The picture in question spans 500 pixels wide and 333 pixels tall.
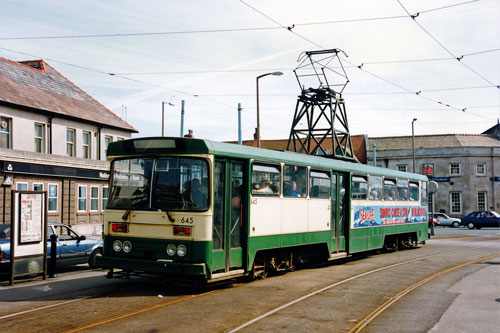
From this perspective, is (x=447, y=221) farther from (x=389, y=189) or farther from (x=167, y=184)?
(x=167, y=184)

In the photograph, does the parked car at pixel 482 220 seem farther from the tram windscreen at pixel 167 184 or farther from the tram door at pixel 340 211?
the tram windscreen at pixel 167 184

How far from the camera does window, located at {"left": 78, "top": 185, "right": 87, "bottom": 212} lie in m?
30.2

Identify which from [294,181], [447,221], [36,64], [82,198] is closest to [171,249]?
[294,181]

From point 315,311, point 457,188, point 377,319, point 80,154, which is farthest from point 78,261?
point 457,188

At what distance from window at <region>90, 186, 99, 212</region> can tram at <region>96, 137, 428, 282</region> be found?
19.4 m

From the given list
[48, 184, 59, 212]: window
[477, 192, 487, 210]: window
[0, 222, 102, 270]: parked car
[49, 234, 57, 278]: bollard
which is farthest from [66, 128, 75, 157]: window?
[477, 192, 487, 210]: window

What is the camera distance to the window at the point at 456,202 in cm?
6219

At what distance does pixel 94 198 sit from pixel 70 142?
11.1 feet

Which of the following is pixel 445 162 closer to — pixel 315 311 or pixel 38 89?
pixel 38 89

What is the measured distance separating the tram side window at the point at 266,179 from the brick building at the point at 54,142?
15.7 meters

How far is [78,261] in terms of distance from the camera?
15484 millimetres

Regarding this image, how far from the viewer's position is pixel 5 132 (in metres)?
26.4

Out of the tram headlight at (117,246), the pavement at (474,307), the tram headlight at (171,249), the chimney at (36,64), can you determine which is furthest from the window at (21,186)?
the pavement at (474,307)

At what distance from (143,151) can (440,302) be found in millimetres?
6358
